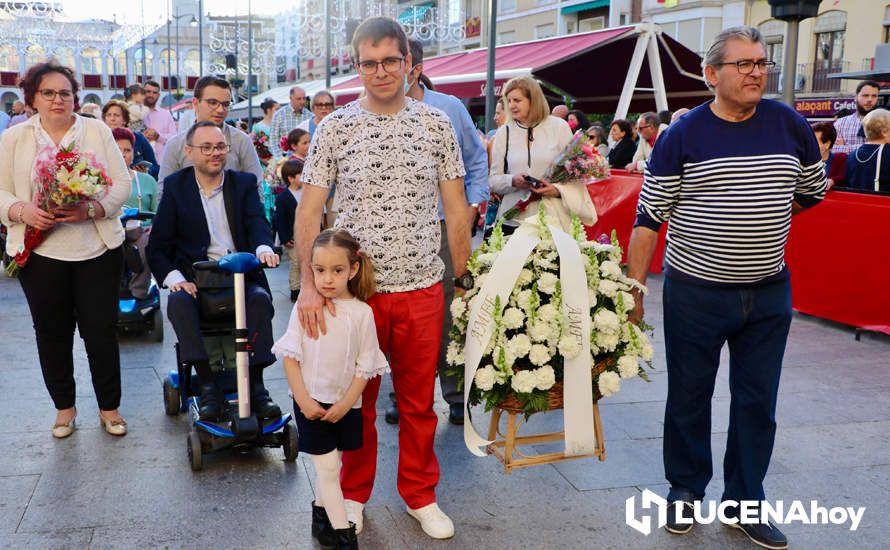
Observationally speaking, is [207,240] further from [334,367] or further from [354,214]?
[334,367]

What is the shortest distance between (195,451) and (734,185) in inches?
110

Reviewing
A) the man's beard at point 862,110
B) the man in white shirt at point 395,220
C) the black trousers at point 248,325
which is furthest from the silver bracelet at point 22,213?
the man's beard at point 862,110

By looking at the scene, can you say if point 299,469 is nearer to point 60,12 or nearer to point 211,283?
point 211,283

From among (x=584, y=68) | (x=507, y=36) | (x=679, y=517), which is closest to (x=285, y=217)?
(x=679, y=517)

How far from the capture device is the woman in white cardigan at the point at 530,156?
566cm

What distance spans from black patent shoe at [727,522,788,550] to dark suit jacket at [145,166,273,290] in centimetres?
272

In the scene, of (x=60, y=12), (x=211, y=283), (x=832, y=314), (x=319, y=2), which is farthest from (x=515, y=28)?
(x=211, y=283)

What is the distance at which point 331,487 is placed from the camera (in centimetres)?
352

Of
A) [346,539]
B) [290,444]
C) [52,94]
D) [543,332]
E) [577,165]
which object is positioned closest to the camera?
[346,539]

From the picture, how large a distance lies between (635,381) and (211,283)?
2.93 m

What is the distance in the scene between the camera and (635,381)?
6.10 metres

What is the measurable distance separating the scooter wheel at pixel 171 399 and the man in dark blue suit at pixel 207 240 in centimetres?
51

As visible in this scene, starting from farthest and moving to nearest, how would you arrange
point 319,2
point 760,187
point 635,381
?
1. point 319,2
2. point 635,381
3. point 760,187

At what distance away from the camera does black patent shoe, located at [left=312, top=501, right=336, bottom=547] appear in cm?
361
